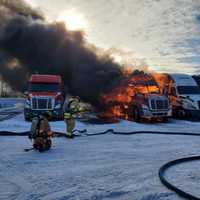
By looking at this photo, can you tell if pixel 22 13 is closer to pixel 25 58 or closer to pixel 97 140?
pixel 25 58

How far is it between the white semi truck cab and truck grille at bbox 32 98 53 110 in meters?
7.69

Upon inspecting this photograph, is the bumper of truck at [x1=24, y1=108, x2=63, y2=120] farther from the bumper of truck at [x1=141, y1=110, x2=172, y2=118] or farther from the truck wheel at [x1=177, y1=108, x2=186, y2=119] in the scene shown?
the truck wheel at [x1=177, y1=108, x2=186, y2=119]

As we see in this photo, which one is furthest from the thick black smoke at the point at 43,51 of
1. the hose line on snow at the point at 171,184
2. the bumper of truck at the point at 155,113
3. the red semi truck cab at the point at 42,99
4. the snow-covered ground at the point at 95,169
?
the hose line on snow at the point at 171,184

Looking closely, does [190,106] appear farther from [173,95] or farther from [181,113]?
[173,95]

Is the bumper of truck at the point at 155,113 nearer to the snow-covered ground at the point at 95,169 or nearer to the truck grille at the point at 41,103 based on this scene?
the truck grille at the point at 41,103

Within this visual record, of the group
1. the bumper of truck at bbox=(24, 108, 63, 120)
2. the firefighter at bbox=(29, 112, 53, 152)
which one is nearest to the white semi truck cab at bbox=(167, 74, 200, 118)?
the bumper of truck at bbox=(24, 108, 63, 120)

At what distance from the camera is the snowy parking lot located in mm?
4531

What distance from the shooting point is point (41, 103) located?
50.8 ft

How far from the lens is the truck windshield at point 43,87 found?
52.2ft

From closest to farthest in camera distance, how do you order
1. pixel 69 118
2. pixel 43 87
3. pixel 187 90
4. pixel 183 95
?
pixel 69 118, pixel 43 87, pixel 183 95, pixel 187 90

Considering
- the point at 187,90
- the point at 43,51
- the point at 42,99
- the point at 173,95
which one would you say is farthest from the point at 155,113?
the point at 43,51

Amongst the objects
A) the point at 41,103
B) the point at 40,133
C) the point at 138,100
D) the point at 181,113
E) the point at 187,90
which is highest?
the point at 187,90

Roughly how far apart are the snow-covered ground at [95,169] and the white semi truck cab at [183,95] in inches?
283

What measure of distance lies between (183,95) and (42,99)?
329 inches
